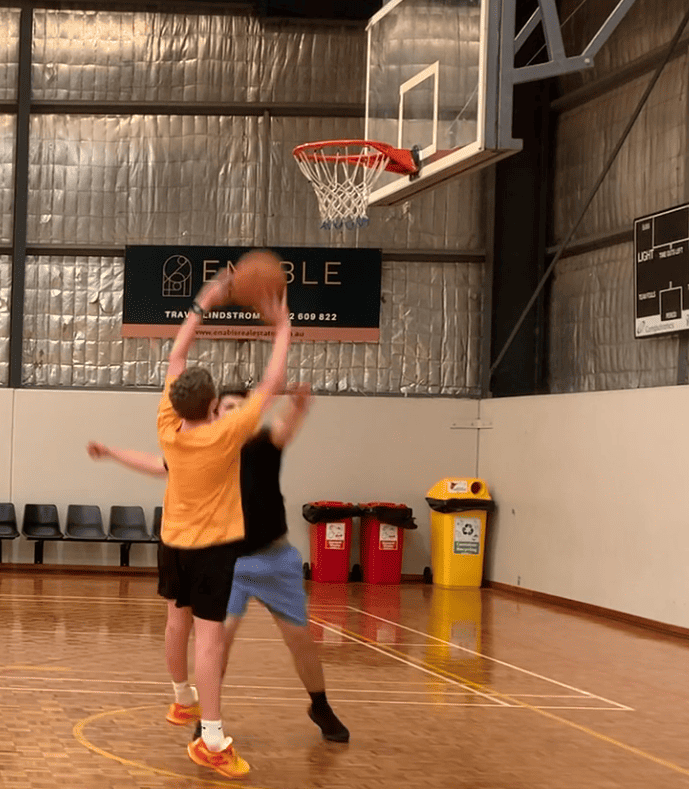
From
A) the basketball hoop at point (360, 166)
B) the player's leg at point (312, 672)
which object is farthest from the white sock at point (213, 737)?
the basketball hoop at point (360, 166)

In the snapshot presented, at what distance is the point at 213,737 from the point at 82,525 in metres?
11.1

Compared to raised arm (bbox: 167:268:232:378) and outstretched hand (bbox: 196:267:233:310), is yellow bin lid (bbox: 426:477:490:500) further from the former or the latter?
outstretched hand (bbox: 196:267:233:310)

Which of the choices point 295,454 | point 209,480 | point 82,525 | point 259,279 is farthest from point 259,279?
point 82,525

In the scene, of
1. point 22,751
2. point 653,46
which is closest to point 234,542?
point 22,751

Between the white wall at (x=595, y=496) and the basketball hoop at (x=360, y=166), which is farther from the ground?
the basketball hoop at (x=360, y=166)

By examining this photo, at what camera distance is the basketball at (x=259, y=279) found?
5316 mm

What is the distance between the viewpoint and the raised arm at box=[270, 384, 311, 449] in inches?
221

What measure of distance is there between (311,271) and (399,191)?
557cm

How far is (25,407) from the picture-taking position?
53.5 feet

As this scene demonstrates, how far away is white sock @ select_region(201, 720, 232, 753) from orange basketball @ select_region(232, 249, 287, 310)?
188 centimetres

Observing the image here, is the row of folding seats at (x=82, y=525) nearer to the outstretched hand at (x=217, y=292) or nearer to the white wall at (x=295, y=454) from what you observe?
the white wall at (x=295, y=454)

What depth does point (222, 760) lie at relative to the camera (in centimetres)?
525

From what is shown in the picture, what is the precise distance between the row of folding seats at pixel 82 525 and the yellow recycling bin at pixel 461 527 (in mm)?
3735

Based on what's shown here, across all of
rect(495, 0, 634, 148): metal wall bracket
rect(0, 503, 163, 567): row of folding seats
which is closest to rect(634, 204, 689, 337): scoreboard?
rect(495, 0, 634, 148): metal wall bracket
